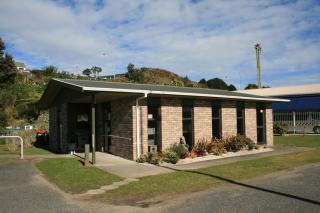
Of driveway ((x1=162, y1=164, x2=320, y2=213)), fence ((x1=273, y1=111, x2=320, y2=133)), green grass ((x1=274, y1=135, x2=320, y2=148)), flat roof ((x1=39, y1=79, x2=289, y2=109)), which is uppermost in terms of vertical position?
flat roof ((x1=39, y1=79, x2=289, y2=109))

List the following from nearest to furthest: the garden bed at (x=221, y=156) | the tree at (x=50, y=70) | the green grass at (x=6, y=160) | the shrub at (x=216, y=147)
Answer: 1. the garden bed at (x=221, y=156)
2. the green grass at (x=6, y=160)
3. the shrub at (x=216, y=147)
4. the tree at (x=50, y=70)

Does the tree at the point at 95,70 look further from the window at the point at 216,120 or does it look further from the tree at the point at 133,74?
the window at the point at 216,120

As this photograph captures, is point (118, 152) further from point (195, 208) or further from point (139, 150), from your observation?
point (195, 208)

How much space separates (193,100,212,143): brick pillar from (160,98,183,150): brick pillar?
3.31 ft

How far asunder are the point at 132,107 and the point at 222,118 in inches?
212

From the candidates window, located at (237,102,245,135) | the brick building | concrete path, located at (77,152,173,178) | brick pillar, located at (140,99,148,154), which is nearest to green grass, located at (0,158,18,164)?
the brick building

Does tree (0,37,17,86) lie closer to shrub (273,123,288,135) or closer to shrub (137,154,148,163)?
shrub (273,123,288,135)

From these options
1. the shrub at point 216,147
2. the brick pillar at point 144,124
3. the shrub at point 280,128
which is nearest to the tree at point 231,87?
the shrub at point 280,128

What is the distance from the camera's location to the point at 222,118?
17.9m

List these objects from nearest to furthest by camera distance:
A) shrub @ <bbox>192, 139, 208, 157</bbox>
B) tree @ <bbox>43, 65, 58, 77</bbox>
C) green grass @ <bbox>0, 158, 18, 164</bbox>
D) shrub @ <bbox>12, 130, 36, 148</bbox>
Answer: green grass @ <bbox>0, 158, 18, 164</bbox>
shrub @ <bbox>192, 139, 208, 157</bbox>
shrub @ <bbox>12, 130, 36, 148</bbox>
tree @ <bbox>43, 65, 58, 77</bbox>

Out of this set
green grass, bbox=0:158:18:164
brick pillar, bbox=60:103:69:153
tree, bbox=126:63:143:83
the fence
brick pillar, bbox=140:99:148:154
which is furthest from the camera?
tree, bbox=126:63:143:83

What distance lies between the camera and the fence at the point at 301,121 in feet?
113

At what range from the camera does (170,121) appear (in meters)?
15.5

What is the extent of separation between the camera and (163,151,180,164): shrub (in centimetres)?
1373
